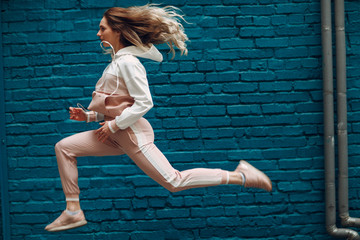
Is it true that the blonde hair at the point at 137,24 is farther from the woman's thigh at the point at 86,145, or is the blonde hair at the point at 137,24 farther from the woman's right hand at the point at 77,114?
the woman's thigh at the point at 86,145

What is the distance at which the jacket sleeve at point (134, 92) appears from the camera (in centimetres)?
262

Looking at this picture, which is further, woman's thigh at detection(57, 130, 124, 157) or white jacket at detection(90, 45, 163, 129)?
Result: woman's thigh at detection(57, 130, 124, 157)

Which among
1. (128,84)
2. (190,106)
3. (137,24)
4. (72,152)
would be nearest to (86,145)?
(72,152)

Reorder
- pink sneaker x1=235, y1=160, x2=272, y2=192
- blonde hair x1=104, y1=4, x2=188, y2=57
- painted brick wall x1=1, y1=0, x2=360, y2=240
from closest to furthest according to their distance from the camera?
blonde hair x1=104, y1=4, x2=188, y2=57, pink sneaker x1=235, y1=160, x2=272, y2=192, painted brick wall x1=1, y1=0, x2=360, y2=240

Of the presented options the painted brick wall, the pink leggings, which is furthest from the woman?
the painted brick wall

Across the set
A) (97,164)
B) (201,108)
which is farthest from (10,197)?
(201,108)

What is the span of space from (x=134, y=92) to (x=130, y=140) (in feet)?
0.89

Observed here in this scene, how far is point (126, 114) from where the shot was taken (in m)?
2.61

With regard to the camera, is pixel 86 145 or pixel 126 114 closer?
pixel 126 114

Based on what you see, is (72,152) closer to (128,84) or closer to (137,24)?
(128,84)

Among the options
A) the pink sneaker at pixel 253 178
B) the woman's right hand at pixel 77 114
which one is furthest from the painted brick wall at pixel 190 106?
the woman's right hand at pixel 77 114

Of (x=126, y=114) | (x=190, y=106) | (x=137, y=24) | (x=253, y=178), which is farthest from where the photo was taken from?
(x=190, y=106)

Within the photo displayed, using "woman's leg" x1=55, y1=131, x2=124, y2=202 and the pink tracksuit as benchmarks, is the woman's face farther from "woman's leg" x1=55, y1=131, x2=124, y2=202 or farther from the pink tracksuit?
"woman's leg" x1=55, y1=131, x2=124, y2=202

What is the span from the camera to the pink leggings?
8.84 ft
